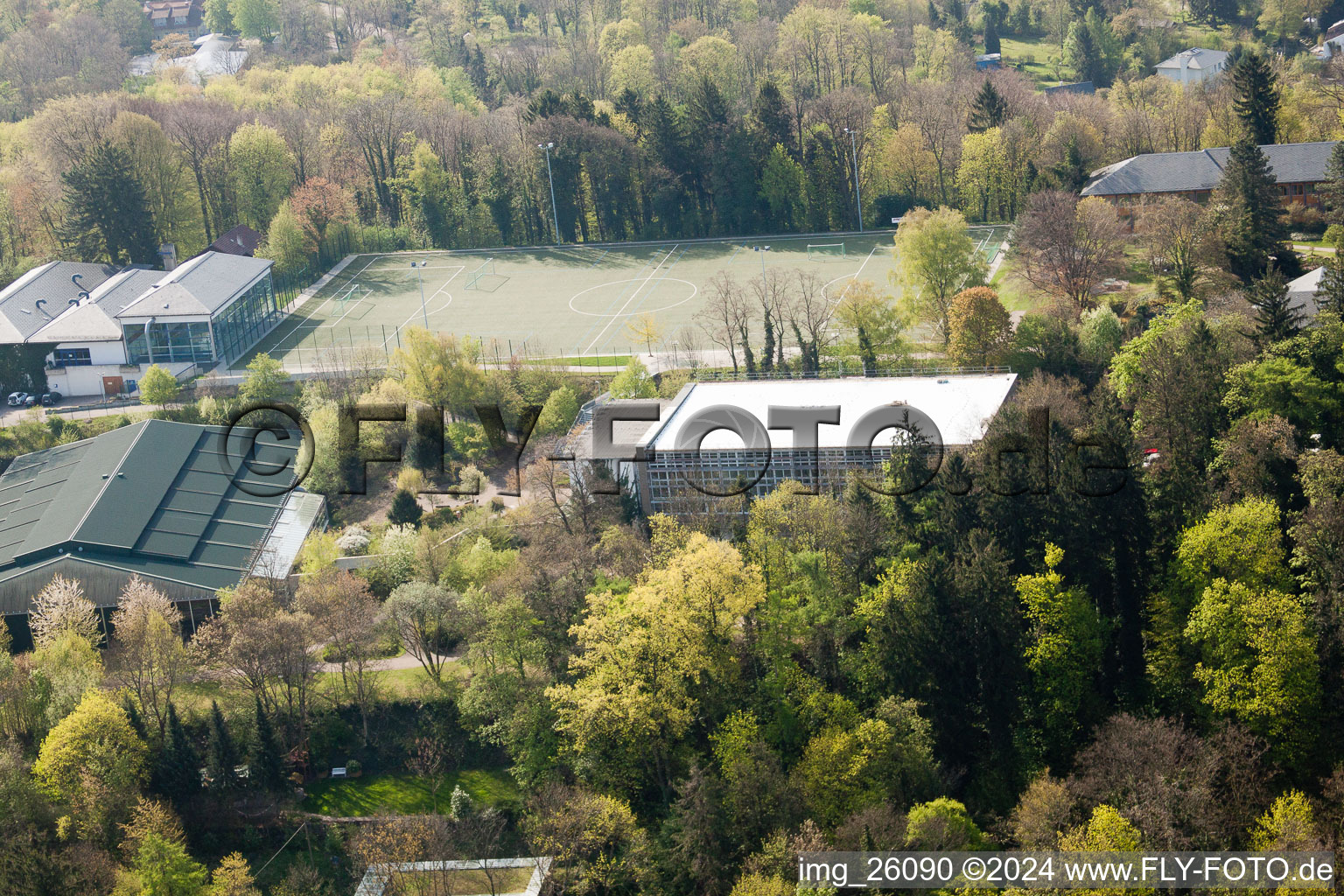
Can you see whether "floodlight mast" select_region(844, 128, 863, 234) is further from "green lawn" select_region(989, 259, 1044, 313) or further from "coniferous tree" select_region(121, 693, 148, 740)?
"coniferous tree" select_region(121, 693, 148, 740)

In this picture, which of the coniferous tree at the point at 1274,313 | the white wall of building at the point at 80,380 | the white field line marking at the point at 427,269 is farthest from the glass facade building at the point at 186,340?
the coniferous tree at the point at 1274,313

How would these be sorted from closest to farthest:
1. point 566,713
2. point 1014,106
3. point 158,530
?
point 566,713
point 158,530
point 1014,106

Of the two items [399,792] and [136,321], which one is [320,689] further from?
[136,321]

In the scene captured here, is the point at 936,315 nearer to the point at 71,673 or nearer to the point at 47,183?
the point at 71,673

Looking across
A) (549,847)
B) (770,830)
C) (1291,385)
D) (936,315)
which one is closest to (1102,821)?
(770,830)

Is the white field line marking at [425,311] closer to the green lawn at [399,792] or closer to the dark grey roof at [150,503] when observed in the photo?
the dark grey roof at [150,503]

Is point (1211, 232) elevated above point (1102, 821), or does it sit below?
above

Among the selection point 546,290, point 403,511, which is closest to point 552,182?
point 546,290
